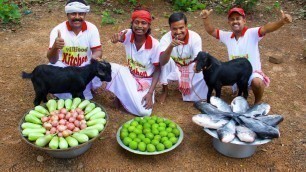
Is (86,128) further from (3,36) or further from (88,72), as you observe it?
(3,36)

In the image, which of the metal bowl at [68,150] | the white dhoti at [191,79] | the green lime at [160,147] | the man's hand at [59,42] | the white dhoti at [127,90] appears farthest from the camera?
the white dhoti at [191,79]

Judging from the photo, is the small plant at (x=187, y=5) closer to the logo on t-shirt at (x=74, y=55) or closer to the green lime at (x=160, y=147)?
the logo on t-shirt at (x=74, y=55)

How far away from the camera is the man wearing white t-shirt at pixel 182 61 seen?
4.18 metres

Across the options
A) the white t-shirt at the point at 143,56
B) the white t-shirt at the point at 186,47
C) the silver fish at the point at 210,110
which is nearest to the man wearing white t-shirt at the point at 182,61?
the white t-shirt at the point at 186,47

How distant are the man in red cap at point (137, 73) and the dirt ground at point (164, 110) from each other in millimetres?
222

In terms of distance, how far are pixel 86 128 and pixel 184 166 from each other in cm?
109

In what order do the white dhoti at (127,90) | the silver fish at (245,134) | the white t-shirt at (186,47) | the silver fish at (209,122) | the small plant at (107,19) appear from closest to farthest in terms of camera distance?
1. the silver fish at (245,134)
2. the silver fish at (209,122)
3. the white dhoti at (127,90)
4. the white t-shirt at (186,47)
5. the small plant at (107,19)

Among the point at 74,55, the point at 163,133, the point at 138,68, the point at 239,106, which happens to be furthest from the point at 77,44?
the point at 239,106

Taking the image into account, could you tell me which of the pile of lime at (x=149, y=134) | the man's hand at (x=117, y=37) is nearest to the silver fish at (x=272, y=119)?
the pile of lime at (x=149, y=134)

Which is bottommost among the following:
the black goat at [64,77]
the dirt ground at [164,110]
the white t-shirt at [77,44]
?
the dirt ground at [164,110]

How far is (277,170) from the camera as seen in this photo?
139 inches

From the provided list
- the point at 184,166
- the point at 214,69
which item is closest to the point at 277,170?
the point at 184,166

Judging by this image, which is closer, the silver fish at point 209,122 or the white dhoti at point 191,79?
the silver fish at point 209,122

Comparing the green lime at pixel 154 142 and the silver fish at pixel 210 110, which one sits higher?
the silver fish at pixel 210 110
